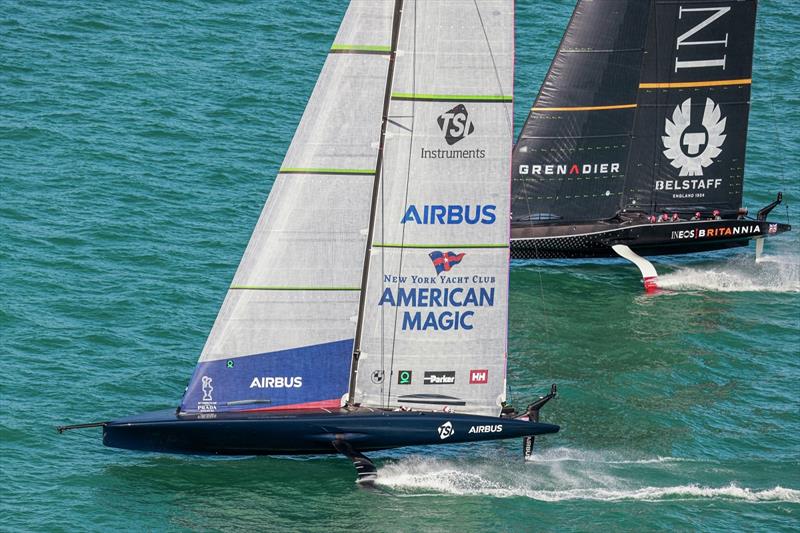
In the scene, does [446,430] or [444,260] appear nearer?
[444,260]

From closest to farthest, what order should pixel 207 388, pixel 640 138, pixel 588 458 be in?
pixel 207 388 → pixel 588 458 → pixel 640 138

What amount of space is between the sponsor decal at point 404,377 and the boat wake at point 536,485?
2.09m

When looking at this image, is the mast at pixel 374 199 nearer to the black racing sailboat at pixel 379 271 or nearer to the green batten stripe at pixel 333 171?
the black racing sailboat at pixel 379 271

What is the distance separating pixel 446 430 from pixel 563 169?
52.8 ft

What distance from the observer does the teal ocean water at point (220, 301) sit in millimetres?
32594

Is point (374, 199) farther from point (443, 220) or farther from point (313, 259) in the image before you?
point (313, 259)

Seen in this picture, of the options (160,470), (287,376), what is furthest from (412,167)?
(160,470)

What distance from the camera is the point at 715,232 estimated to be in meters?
47.9

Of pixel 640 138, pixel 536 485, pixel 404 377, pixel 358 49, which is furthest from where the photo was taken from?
pixel 640 138

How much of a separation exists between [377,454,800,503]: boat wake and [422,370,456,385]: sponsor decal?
84.6 inches

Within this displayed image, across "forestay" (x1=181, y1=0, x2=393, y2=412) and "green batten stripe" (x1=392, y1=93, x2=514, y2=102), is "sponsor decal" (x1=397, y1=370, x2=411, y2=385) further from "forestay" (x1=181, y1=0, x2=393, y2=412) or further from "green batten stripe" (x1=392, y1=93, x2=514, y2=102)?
"green batten stripe" (x1=392, y1=93, x2=514, y2=102)

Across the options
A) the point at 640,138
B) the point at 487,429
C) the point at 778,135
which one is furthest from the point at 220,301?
the point at 778,135

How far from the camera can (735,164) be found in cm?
4891

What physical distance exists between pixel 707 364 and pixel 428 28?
593 inches
